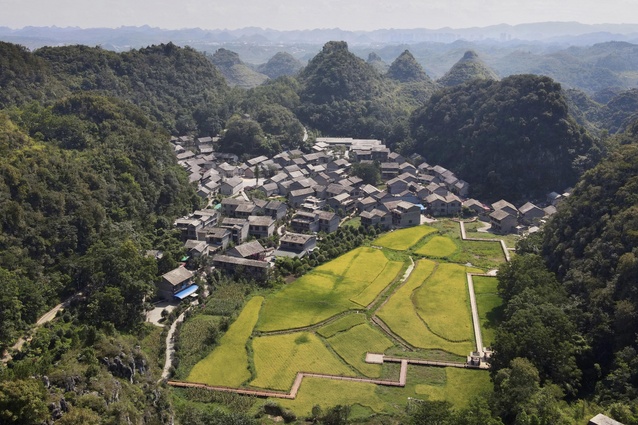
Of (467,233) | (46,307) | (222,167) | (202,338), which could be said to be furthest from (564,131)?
(46,307)

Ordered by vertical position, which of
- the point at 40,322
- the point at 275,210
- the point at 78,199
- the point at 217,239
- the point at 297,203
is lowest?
the point at 297,203

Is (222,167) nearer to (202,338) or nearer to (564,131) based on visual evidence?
(202,338)

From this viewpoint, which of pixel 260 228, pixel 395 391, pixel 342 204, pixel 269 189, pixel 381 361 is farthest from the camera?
pixel 269 189

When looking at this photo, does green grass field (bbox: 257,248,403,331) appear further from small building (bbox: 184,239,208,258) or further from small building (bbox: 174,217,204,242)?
small building (bbox: 174,217,204,242)

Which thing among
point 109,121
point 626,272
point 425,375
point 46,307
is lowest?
point 425,375

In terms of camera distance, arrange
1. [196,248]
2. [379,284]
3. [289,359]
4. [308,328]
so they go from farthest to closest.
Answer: [196,248] < [379,284] < [308,328] < [289,359]

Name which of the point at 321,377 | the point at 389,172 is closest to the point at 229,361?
the point at 321,377

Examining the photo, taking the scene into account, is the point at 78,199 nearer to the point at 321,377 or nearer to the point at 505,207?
the point at 321,377
